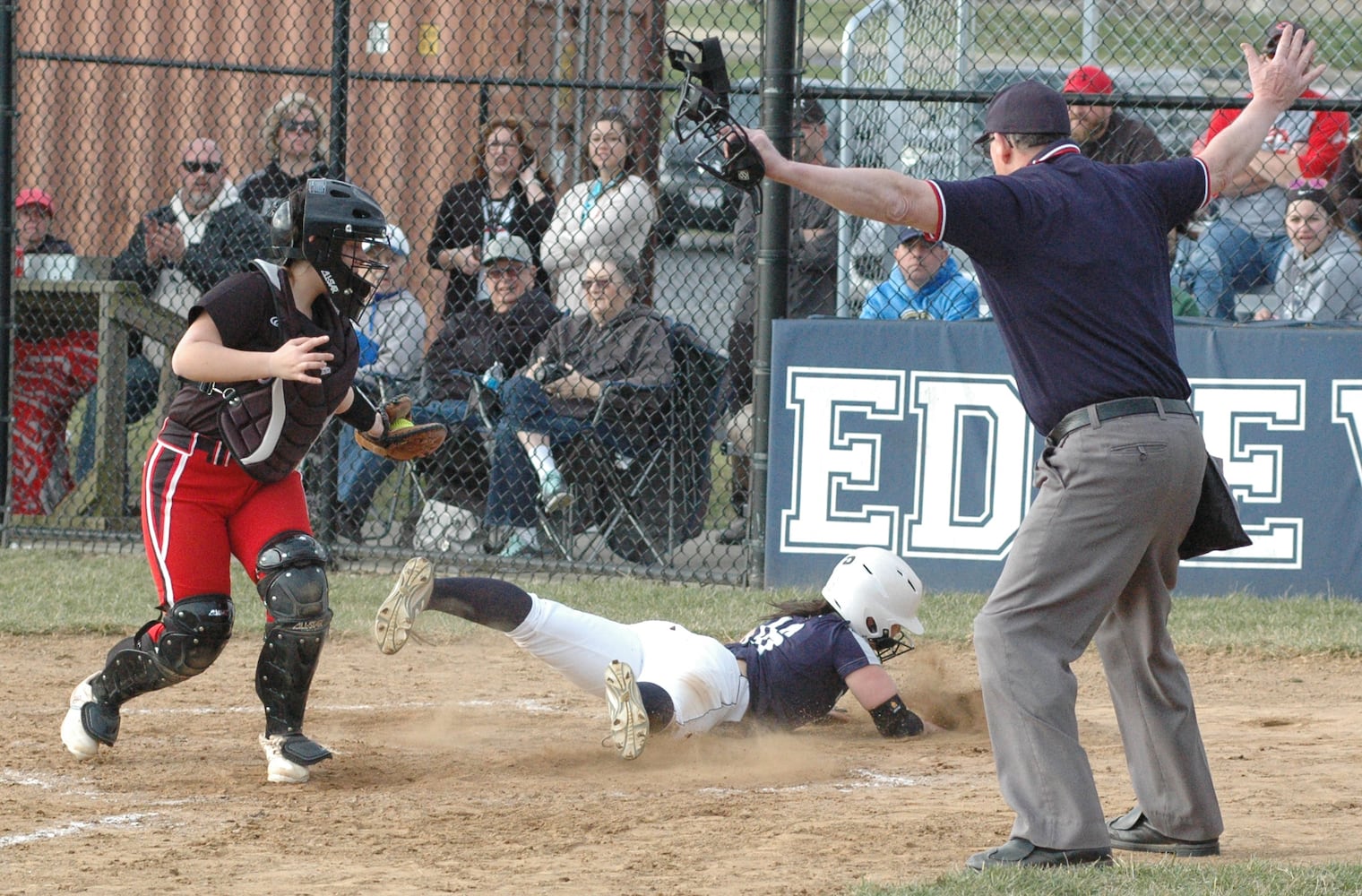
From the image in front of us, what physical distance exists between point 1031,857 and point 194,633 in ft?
8.53

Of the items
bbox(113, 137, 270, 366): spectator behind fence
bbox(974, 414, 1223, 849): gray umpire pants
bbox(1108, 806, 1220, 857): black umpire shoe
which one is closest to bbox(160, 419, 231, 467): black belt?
bbox(974, 414, 1223, 849): gray umpire pants

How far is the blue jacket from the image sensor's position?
338 inches

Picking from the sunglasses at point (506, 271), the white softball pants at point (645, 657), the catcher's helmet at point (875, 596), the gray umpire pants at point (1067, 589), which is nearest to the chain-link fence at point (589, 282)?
the sunglasses at point (506, 271)

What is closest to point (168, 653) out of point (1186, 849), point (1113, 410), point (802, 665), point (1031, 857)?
point (802, 665)

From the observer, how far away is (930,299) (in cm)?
863

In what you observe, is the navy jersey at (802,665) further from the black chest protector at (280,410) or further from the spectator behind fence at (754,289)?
the spectator behind fence at (754,289)

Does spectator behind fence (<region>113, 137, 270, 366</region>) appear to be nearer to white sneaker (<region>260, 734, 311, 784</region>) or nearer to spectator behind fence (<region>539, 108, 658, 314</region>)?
spectator behind fence (<region>539, 108, 658, 314</region>)

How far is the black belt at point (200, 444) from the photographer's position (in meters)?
5.05

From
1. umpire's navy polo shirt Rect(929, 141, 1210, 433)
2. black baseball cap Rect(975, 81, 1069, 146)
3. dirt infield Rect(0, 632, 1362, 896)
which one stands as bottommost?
dirt infield Rect(0, 632, 1362, 896)

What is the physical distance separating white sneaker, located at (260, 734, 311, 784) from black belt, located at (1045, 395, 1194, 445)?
2517 mm

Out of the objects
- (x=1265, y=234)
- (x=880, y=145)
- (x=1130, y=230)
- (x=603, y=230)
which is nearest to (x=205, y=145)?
(x=603, y=230)

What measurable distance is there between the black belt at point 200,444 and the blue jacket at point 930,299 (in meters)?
4.29

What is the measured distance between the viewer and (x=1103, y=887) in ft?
12.1

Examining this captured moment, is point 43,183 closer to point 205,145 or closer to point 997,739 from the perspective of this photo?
point 205,145
